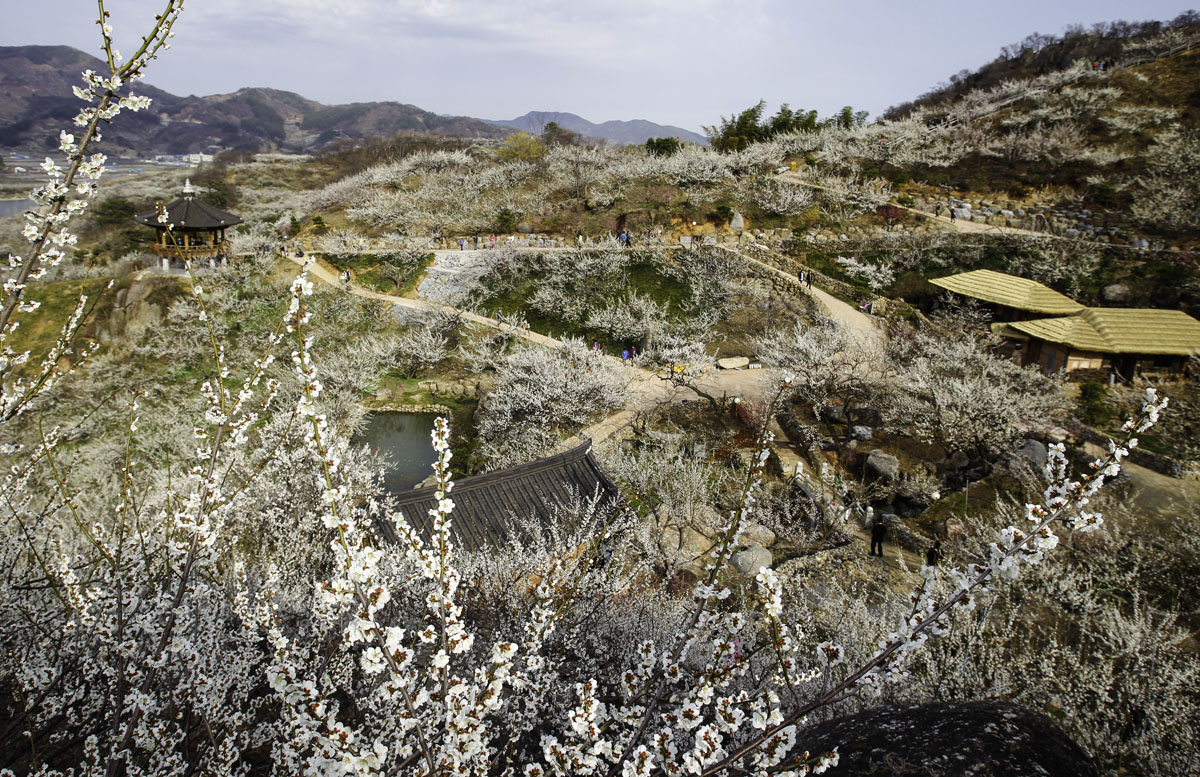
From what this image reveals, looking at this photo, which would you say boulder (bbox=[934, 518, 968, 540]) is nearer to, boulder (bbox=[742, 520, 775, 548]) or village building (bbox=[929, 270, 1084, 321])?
boulder (bbox=[742, 520, 775, 548])

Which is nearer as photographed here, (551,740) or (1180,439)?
(551,740)

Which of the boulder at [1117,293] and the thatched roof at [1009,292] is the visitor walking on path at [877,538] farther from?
the boulder at [1117,293]

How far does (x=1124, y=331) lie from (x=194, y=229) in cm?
3355

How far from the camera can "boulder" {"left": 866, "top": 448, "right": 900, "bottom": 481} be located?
13.2 m

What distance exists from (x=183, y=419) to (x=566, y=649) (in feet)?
52.6

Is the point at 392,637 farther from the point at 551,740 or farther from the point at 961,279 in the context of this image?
the point at 961,279

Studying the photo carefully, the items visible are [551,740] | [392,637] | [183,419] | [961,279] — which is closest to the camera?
[392,637]

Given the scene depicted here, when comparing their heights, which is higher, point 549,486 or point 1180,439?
point 1180,439

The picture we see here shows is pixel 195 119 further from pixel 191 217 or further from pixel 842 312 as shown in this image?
pixel 842 312

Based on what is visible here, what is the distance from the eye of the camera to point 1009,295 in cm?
1869

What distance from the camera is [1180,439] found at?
11.7 m

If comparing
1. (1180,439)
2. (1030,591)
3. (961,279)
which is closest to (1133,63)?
(961,279)

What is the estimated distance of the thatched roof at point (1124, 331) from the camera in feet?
50.1

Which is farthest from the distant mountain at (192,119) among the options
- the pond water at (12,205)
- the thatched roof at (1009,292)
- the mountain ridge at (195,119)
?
the thatched roof at (1009,292)
